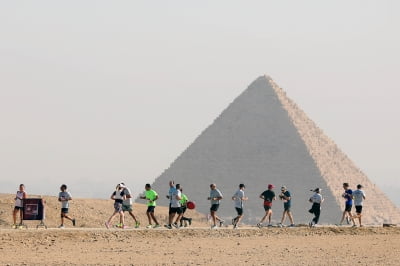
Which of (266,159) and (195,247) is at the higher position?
Result: (266,159)

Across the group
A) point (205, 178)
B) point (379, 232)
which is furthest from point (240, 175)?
point (379, 232)

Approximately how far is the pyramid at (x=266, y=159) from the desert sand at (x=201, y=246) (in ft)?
313

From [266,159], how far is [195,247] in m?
116

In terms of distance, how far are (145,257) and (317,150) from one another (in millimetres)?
118287

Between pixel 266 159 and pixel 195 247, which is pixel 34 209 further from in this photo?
pixel 266 159

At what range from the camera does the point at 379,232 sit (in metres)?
40.8

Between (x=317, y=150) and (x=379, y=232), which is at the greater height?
(x=317, y=150)

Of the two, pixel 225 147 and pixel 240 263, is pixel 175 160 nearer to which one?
pixel 225 147

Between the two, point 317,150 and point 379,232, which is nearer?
point 379,232

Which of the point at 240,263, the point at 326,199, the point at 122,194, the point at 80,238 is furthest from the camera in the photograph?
the point at 326,199

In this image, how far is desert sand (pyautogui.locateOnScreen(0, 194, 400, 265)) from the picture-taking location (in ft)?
94.4

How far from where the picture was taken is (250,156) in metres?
149

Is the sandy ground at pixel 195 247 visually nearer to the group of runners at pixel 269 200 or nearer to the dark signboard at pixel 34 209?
the group of runners at pixel 269 200

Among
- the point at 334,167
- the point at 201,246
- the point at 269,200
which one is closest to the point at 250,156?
the point at 334,167
